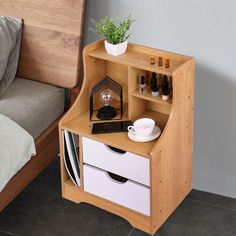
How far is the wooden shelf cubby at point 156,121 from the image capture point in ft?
6.90

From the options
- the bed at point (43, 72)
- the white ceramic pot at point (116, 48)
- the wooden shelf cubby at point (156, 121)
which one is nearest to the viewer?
the wooden shelf cubby at point (156, 121)

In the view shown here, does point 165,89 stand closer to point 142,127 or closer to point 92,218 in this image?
point 142,127

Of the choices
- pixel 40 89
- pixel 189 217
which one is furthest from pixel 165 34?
pixel 189 217

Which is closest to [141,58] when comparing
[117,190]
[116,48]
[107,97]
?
[116,48]

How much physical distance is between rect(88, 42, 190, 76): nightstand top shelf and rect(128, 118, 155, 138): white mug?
209mm

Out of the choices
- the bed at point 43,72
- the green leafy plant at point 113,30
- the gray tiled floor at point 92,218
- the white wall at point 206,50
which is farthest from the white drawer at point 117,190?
the green leafy plant at point 113,30

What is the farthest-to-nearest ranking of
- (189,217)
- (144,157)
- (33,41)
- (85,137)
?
(33,41) → (189,217) → (85,137) → (144,157)

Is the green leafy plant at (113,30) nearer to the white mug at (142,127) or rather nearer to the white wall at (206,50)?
the white wall at (206,50)

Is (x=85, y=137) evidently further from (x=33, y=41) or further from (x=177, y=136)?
(x=33, y=41)

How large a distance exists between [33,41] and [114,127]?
602mm

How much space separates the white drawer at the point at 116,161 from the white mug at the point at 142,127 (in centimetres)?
9

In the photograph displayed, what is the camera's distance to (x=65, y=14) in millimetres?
2418

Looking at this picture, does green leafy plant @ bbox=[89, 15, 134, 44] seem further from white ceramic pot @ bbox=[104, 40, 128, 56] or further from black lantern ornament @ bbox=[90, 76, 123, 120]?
black lantern ornament @ bbox=[90, 76, 123, 120]

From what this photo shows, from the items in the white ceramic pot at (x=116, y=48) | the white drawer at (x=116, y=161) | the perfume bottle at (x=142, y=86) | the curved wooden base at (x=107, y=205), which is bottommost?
the curved wooden base at (x=107, y=205)
